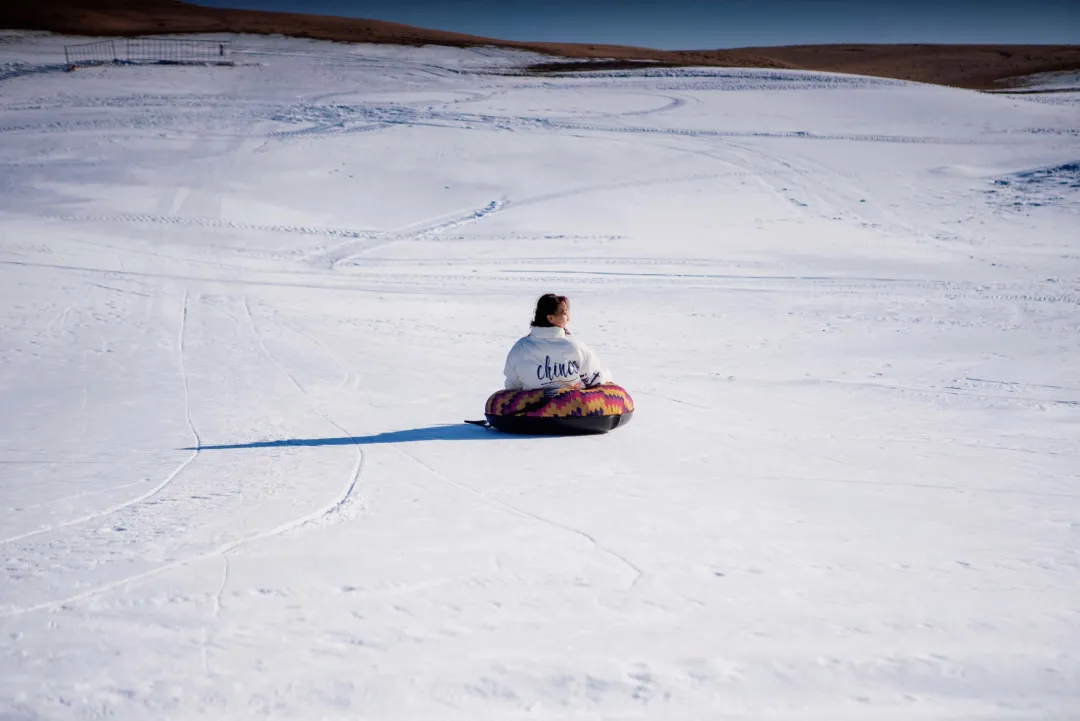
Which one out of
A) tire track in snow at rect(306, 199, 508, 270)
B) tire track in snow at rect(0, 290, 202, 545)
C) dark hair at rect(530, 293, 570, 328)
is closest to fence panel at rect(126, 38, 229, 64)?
tire track in snow at rect(306, 199, 508, 270)

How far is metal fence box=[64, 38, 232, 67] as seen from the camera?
1293 inches

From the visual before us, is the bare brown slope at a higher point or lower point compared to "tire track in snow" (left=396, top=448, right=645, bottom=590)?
higher

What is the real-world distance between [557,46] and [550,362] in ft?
166

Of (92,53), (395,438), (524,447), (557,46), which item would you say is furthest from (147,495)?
(557,46)

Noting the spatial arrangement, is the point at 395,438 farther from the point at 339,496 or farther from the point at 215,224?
the point at 215,224

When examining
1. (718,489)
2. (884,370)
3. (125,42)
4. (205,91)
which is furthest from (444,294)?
(125,42)

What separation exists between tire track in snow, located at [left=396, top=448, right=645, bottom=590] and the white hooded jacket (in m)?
0.95

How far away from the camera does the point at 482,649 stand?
11.0 ft

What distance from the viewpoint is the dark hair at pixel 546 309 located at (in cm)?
655

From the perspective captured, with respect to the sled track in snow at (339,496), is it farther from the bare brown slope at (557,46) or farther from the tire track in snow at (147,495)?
the bare brown slope at (557,46)

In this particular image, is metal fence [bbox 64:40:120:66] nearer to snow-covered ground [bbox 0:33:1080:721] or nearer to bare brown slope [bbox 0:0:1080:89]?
bare brown slope [bbox 0:0:1080:89]

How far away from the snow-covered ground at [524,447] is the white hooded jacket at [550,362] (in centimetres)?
39

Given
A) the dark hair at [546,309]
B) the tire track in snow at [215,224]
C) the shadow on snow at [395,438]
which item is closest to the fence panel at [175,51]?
the tire track in snow at [215,224]

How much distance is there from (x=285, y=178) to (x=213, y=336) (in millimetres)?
11308
